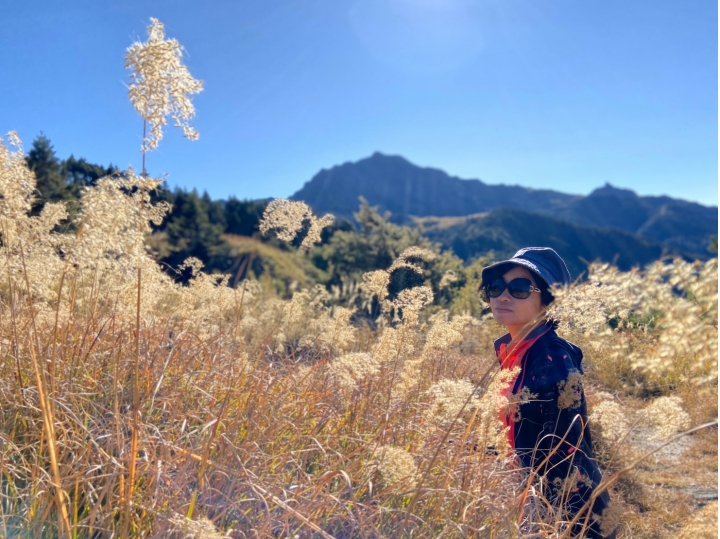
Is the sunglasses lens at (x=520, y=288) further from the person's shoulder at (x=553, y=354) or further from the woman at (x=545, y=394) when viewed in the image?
the person's shoulder at (x=553, y=354)

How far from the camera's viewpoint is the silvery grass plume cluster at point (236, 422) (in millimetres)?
1670

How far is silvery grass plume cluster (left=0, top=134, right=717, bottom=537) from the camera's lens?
5.48 ft

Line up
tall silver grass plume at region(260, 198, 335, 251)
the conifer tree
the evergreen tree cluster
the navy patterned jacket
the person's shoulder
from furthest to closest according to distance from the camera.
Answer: the conifer tree < the evergreen tree cluster < tall silver grass plume at region(260, 198, 335, 251) < the person's shoulder < the navy patterned jacket

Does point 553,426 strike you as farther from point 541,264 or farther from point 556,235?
point 556,235

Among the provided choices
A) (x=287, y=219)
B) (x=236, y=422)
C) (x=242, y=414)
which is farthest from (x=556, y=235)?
(x=236, y=422)

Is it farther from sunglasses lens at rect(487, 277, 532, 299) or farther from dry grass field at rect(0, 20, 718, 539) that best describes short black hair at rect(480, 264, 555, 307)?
dry grass field at rect(0, 20, 718, 539)

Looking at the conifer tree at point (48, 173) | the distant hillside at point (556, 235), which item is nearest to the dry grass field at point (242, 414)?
the conifer tree at point (48, 173)

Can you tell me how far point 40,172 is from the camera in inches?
264

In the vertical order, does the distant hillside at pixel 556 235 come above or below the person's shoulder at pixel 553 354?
above

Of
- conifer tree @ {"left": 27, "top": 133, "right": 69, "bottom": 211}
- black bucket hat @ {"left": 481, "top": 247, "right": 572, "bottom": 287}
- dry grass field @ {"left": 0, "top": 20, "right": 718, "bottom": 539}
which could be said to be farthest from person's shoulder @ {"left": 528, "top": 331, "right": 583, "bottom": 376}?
conifer tree @ {"left": 27, "top": 133, "right": 69, "bottom": 211}

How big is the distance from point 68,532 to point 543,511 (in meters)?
1.94

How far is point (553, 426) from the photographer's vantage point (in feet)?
8.13

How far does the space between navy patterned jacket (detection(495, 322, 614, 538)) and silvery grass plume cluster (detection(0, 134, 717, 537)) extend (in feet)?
0.61

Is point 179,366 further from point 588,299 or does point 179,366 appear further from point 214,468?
point 588,299
